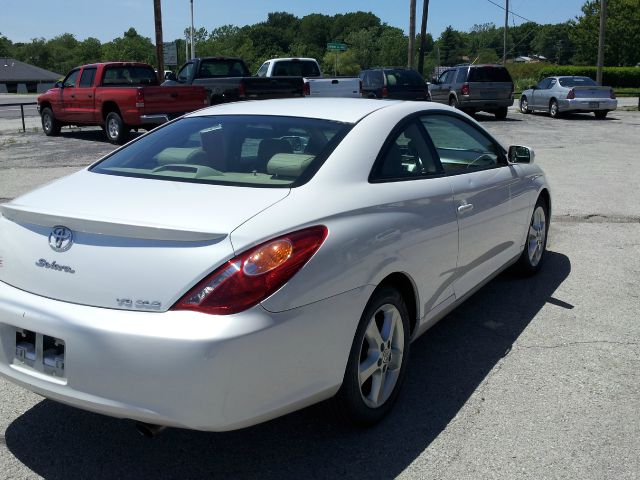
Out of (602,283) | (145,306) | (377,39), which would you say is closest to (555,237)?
(602,283)

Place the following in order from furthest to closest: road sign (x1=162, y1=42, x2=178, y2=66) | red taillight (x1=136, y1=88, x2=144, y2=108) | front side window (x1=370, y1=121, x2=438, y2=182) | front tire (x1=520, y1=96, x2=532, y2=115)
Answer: road sign (x1=162, y1=42, x2=178, y2=66) < front tire (x1=520, y1=96, x2=532, y2=115) < red taillight (x1=136, y1=88, x2=144, y2=108) < front side window (x1=370, y1=121, x2=438, y2=182)

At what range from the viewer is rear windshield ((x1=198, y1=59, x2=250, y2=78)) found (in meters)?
19.0

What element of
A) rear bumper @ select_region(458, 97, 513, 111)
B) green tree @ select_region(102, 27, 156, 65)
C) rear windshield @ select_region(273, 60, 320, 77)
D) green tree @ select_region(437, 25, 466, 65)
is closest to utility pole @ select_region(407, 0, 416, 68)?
rear bumper @ select_region(458, 97, 513, 111)

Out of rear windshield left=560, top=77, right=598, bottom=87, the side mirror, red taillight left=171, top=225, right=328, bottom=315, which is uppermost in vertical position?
rear windshield left=560, top=77, right=598, bottom=87

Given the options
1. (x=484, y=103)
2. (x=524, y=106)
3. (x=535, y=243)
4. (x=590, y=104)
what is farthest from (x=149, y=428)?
(x=524, y=106)

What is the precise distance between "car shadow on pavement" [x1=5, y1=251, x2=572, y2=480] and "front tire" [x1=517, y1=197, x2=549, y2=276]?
190 cm

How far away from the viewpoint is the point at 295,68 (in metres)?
20.5

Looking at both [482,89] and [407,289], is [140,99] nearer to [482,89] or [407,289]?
[482,89]

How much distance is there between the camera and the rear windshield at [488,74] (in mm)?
23531

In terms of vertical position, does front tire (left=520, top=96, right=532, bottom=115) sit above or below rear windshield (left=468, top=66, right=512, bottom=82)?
below

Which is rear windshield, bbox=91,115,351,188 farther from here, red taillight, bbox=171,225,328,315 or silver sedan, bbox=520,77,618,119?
silver sedan, bbox=520,77,618,119

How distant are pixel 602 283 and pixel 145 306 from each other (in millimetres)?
4351

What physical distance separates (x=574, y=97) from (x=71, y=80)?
649 inches

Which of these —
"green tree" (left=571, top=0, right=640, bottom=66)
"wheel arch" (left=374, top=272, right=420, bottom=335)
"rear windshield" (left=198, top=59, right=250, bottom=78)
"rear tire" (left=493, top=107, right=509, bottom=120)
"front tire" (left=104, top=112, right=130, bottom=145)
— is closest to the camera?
"wheel arch" (left=374, top=272, right=420, bottom=335)
